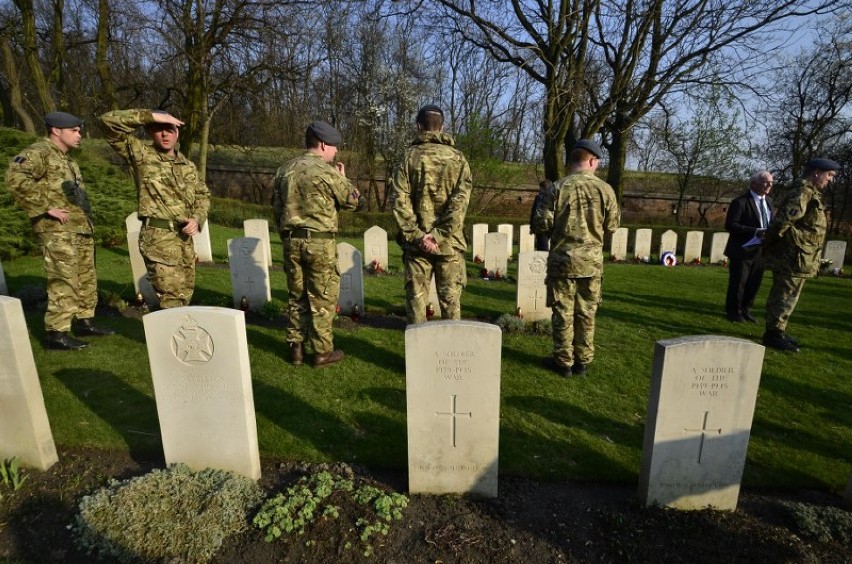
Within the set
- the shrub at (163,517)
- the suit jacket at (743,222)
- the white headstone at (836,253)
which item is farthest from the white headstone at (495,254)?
the white headstone at (836,253)

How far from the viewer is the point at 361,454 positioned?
3430mm

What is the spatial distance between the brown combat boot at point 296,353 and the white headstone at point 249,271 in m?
2.28

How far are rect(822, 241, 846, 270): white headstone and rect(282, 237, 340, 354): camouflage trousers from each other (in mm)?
15001

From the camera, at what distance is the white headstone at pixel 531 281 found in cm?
648

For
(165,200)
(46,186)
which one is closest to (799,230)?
(165,200)

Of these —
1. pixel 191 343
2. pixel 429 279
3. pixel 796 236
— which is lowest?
pixel 191 343

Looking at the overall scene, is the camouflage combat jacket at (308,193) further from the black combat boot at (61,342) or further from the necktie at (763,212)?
the necktie at (763,212)

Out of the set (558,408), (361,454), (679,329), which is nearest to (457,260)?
(558,408)

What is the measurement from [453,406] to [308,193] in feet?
8.43

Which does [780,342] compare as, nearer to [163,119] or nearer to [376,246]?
[376,246]

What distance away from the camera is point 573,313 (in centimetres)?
464

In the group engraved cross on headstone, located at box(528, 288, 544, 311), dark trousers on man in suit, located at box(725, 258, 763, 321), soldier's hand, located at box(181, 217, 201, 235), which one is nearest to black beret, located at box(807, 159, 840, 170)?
dark trousers on man in suit, located at box(725, 258, 763, 321)

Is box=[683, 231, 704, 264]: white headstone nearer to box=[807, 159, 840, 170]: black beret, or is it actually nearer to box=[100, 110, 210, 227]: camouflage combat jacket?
box=[807, 159, 840, 170]: black beret

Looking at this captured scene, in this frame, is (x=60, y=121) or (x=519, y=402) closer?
(x=519, y=402)
